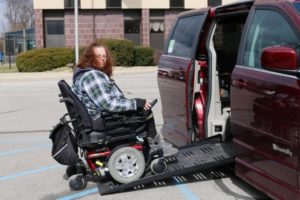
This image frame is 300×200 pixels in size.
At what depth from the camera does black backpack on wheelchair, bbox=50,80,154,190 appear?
5.66 m

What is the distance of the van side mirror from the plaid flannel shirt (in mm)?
1970

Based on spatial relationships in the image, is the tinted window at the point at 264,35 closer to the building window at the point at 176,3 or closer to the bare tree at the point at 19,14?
the building window at the point at 176,3

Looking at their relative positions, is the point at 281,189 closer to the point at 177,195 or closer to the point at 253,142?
the point at 253,142

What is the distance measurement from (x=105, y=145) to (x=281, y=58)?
94.9 inches

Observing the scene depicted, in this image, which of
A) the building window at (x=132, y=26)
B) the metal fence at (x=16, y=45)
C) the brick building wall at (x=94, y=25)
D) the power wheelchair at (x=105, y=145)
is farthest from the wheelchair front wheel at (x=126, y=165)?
the metal fence at (x=16, y=45)

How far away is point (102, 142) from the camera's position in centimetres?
568

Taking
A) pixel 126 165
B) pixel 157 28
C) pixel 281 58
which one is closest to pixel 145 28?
pixel 157 28

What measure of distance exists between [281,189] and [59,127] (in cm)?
271

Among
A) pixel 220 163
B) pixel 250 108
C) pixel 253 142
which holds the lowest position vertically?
pixel 220 163

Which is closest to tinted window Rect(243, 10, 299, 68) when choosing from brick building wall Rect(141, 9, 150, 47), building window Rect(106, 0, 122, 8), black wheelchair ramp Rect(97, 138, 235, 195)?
black wheelchair ramp Rect(97, 138, 235, 195)

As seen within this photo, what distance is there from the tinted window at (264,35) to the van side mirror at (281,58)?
362mm

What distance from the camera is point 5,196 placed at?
18.7 ft

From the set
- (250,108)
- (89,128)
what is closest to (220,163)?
(250,108)

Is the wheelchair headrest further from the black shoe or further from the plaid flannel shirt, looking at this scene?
the black shoe
